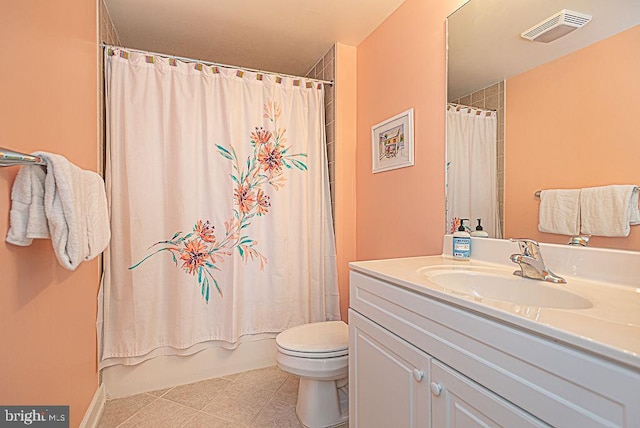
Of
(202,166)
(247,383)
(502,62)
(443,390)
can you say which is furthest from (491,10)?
(247,383)

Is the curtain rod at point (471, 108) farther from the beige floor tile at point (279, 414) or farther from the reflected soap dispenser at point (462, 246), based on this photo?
the beige floor tile at point (279, 414)

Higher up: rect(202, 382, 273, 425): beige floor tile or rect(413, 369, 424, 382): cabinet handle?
rect(413, 369, 424, 382): cabinet handle

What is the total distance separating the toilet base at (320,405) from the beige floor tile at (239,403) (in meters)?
0.29

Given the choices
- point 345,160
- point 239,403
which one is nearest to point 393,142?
point 345,160

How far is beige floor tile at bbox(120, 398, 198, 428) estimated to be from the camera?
5.28 feet

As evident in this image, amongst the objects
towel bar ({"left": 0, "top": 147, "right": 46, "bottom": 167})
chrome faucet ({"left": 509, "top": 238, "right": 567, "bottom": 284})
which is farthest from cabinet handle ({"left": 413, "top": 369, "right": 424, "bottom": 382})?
towel bar ({"left": 0, "top": 147, "right": 46, "bottom": 167})

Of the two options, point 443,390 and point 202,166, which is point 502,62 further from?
point 202,166

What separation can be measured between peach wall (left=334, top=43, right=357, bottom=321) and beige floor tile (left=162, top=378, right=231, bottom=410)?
952 mm

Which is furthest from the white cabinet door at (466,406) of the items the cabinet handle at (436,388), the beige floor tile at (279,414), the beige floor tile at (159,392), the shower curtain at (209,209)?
the beige floor tile at (159,392)

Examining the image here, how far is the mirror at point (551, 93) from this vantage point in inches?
37.5

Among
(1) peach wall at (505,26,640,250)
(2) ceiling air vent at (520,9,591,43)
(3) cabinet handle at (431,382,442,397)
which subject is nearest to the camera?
(3) cabinet handle at (431,382,442,397)

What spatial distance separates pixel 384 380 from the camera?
1081 millimetres

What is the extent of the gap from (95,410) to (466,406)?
1.79 metres

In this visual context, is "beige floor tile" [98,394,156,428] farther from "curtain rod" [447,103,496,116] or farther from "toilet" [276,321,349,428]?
"curtain rod" [447,103,496,116]
